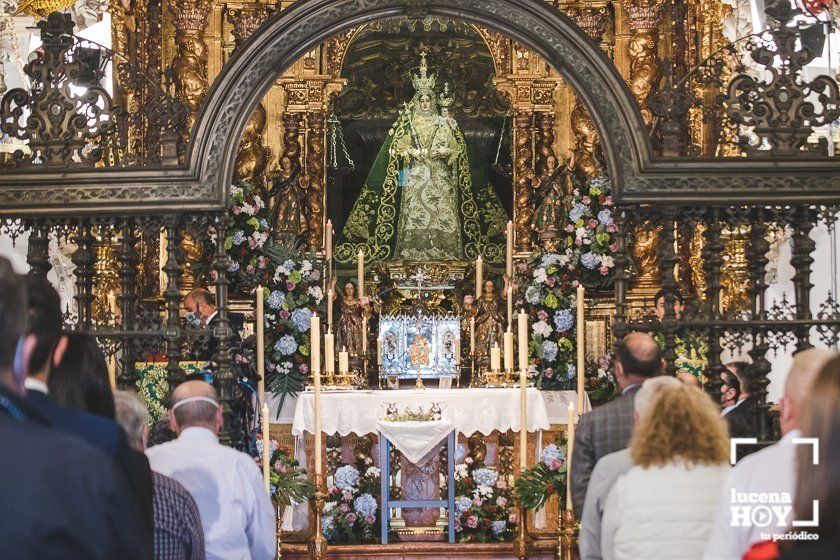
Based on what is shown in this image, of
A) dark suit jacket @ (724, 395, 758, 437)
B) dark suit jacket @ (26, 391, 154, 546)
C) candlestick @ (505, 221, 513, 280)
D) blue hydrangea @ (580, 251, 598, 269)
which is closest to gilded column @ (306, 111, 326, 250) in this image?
candlestick @ (505, 221, 513, 280)

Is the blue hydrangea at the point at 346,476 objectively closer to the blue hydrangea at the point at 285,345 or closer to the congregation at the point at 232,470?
the blue hydrangea at the point at 285,345

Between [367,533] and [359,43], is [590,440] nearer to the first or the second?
[367,533]

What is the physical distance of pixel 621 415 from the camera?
6082 mm

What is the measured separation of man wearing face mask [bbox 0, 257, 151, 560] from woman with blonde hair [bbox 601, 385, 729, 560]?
8.19ft

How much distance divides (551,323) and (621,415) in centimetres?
544

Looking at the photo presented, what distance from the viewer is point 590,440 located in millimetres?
6164

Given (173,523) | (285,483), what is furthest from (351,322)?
(173,523)

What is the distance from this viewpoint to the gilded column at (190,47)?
12.6 metres

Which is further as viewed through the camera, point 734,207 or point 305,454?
point 305,454

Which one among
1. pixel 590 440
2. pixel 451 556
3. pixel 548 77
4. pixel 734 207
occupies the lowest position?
pixel 451 556

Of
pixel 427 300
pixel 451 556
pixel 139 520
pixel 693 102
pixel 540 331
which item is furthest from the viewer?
pixel 427 300

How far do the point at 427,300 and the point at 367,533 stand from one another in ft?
9.16

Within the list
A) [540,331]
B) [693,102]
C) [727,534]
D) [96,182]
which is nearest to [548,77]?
[540,331]

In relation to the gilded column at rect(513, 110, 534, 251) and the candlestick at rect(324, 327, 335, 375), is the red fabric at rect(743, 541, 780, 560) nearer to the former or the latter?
the candlestick at rect(324, 327, 335, 375)
